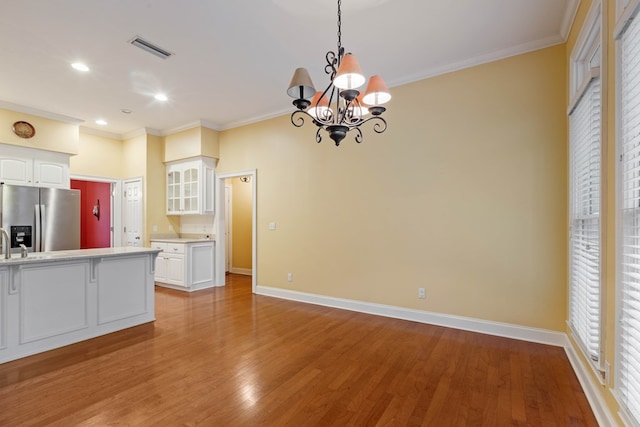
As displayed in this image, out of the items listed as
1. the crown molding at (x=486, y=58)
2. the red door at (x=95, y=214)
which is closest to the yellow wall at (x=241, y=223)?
the red door at (x=95, y=214)

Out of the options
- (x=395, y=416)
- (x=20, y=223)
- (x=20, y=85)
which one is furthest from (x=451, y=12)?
(x=20, y=223)

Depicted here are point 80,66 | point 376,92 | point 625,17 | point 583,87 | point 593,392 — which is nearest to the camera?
point 625,17

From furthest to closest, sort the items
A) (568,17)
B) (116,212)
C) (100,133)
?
(116,212), (100,133), (568,17)

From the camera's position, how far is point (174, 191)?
6.29m

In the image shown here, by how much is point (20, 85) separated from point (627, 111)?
625cm

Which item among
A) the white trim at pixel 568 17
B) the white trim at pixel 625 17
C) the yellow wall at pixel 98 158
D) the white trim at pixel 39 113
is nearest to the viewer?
the white trim at pixel 625 17

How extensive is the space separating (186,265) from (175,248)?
440 millimetres

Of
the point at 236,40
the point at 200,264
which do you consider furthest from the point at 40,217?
the point at 236,40

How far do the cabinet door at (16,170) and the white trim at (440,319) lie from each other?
14.7ft

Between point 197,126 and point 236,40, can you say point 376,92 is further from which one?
point 197,126

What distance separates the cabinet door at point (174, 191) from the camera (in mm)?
6188

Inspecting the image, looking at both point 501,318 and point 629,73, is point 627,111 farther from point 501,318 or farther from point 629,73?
point 501,318

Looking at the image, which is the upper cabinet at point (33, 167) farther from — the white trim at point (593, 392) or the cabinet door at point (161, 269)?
the white trim at point (593, 392)

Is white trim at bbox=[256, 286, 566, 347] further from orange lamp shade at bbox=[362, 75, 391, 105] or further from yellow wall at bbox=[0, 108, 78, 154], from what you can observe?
yellow wall at bbox=[0, 108, 78, 154]
